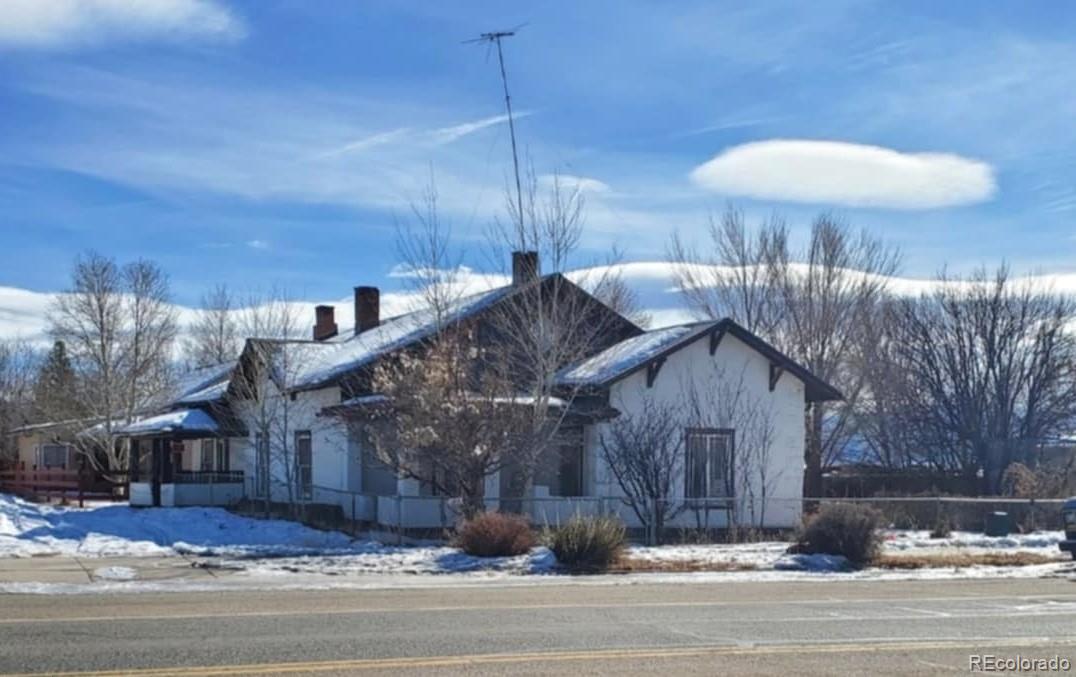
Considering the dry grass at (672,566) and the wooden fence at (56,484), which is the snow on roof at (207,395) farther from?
the dry grass at (672,566)

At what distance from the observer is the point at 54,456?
58562 millimetres

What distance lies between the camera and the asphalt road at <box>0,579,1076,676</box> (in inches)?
405

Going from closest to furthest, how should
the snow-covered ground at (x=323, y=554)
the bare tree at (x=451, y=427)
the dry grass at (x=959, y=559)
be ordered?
1. the snow-covered ground at (x=323, y=554)
2. the dry grass at (x=959, y=559)
3. the bare tree at (x=451, y=427)

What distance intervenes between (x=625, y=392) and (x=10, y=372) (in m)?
67.6

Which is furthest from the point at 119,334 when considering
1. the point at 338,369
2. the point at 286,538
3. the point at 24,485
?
the point at 286,538

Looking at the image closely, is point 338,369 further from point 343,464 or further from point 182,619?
point 182,619

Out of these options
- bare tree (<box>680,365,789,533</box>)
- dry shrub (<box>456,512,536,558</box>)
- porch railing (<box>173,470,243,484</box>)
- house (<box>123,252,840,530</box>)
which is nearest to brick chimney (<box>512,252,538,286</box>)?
house (<box>123,252,840,530</box>)

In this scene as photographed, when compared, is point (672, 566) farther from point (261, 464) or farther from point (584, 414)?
point (261, 464)

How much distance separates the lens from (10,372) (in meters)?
86.4

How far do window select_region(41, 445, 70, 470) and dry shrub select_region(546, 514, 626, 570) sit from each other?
42679 mm

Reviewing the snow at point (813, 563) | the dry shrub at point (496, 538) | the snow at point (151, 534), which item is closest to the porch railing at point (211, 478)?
the snow at point (151, 534)

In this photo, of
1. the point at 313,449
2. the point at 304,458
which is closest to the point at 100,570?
the point at 313,449

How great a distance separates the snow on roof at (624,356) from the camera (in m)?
30.5

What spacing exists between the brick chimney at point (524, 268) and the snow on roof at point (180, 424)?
12.6m
